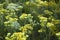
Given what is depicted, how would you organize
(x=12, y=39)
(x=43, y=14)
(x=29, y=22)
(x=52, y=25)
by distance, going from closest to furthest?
(x=12, y=39) < (x=52, y=25) < (x=29, y=22) < (x=43, y=14)

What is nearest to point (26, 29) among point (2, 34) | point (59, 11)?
point (2, 34)

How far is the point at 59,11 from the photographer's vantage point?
1.85 m

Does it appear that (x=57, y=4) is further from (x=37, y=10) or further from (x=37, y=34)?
(x=37, y=34)

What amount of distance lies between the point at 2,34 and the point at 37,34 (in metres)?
0.30

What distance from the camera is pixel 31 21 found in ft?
5.49

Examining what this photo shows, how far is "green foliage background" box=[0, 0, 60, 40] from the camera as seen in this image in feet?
5.20

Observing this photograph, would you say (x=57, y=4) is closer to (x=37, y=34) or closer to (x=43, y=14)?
(x=43, y=14)

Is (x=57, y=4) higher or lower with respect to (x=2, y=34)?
higher

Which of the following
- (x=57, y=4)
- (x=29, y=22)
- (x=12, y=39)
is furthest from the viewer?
(x=57, y=4)

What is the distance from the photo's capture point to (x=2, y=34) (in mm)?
1742

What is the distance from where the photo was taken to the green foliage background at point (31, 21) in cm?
158

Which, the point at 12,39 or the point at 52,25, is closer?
the point at 12,39

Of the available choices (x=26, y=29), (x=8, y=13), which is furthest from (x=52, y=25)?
(x=8, y=13)

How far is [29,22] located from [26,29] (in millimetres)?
138
